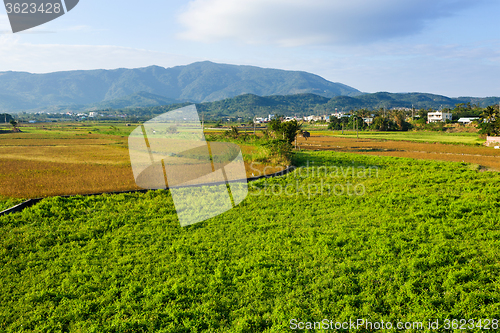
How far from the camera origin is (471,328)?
5.34m

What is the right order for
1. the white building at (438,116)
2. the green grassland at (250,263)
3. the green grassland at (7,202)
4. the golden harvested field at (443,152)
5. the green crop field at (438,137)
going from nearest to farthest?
A: the green grassland at (250,263) → the green grassland at (7,202) → the golden harvested field at (443,152) → the green crop field at (438,137) → the white building at (438,116)

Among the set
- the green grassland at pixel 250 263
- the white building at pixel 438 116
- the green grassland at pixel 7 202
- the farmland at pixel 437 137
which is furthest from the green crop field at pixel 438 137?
the green grassland at pixel 7 202

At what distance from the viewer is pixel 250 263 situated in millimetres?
7914

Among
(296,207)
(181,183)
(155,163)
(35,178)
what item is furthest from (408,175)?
(35,178)

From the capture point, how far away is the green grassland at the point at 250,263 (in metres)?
5.93

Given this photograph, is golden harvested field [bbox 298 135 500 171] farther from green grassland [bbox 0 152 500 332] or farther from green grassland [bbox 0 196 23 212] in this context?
green grassland [bbox 0 196 23 212]

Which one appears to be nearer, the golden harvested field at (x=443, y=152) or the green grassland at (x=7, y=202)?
the green grassland at (x=7, y=202)

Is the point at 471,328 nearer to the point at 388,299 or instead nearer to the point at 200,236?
the point at 388,299

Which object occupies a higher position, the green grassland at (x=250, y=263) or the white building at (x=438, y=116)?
the white building at (x=438, y=116)

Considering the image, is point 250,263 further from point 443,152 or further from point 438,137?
point 438,137

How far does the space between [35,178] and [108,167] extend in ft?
17.1

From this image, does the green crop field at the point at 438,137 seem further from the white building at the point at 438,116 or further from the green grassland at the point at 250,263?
the white building at the point at 438,116

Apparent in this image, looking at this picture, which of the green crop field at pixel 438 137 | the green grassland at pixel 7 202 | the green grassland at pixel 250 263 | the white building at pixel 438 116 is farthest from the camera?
the white building at pixel 438 116

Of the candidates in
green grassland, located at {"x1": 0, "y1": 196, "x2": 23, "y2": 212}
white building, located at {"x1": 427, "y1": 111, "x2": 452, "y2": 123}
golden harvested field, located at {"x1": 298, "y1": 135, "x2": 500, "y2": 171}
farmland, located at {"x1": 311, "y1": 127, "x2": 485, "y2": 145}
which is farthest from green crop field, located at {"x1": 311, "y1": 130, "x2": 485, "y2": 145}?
green grassland, located at {"x1": 0, "y1": 196, "x2": 23, "y2": 212}
